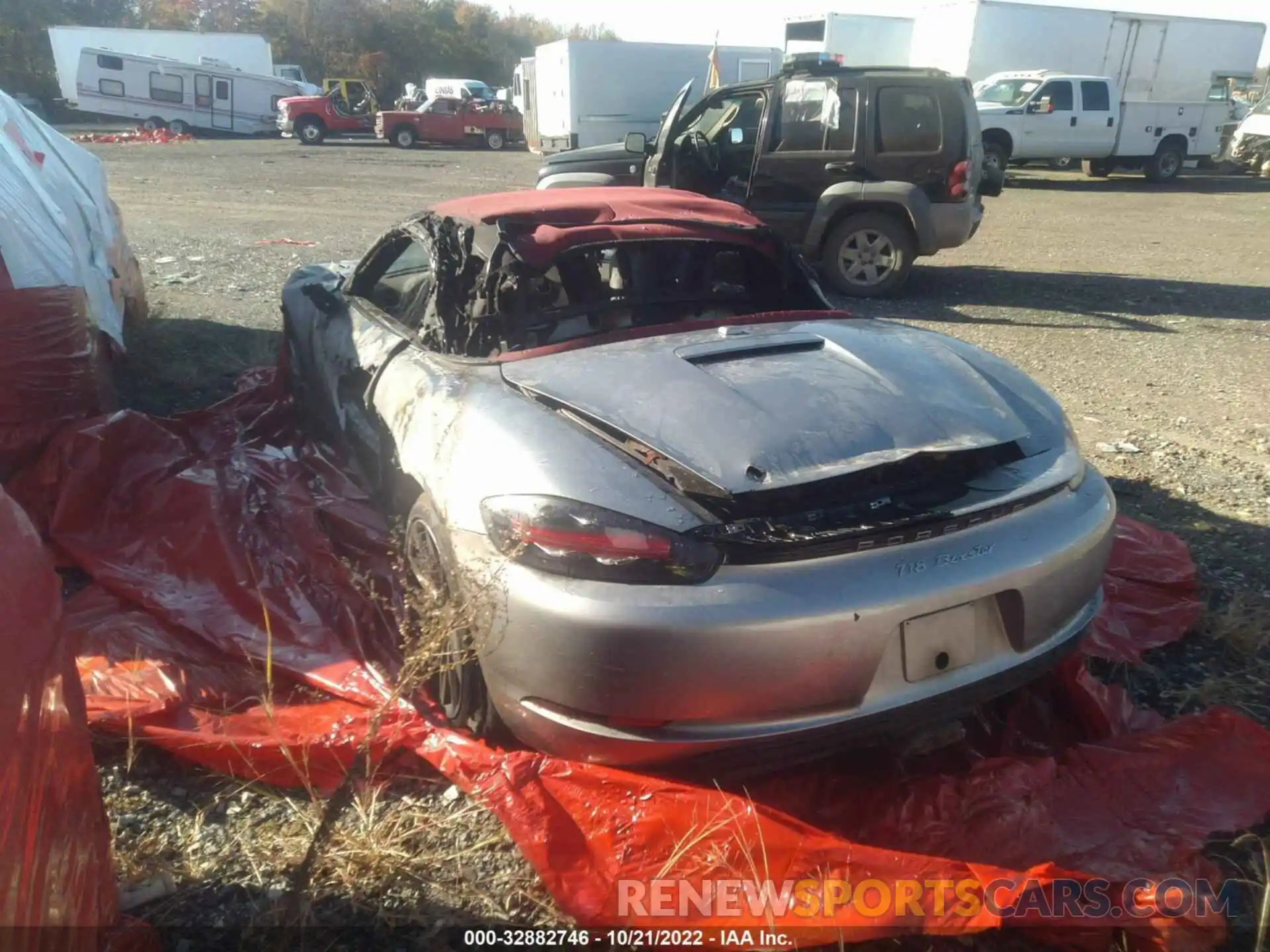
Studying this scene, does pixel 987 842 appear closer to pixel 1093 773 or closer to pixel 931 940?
pixel 931 940

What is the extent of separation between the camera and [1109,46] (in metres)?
19.6

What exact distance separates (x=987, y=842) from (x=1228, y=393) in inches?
190

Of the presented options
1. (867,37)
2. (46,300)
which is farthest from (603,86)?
(46,300)

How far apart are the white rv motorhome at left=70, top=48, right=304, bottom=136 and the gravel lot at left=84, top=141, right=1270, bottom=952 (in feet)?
44.2

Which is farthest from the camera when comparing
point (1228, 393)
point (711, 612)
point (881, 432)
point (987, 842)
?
point (1228, 393)

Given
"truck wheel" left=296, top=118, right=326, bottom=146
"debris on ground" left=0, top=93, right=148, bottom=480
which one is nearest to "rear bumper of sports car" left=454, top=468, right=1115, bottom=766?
"debris on ground" left=0, top=93, right=148, bottom=480

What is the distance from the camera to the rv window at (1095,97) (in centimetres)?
1830

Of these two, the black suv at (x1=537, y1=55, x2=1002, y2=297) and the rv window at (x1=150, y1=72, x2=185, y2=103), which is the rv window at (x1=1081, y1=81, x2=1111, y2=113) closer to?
the black suv at (x1=537, y1=55, x2=1002, y2=297)

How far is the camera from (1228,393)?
231 inches

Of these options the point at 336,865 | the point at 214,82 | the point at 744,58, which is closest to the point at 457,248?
the point at 336,865

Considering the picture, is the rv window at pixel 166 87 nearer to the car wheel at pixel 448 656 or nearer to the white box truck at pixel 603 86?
the white box truck at pixel 603 86

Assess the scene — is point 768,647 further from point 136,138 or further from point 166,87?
point 166,87

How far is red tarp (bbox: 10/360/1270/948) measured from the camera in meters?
2.15

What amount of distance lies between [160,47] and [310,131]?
9.27 meters
